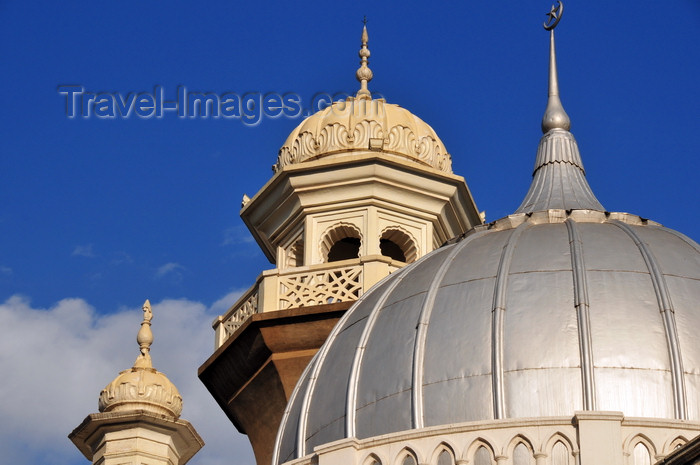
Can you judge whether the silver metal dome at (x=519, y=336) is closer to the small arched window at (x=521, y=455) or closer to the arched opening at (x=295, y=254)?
the small arched window at (x=521, y=455)

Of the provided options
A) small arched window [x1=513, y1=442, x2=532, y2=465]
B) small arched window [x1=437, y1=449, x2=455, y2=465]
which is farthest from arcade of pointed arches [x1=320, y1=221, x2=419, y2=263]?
small arched window [x1=513, y1=442, x2=532, y2=465]

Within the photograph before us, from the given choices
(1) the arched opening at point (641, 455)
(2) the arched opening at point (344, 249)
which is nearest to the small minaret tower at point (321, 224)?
(2) the arched opening at point (344, 249)

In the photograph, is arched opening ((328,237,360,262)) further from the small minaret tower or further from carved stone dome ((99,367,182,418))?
carved stone dome ((99,367,182,418))

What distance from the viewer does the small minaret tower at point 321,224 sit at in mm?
30312

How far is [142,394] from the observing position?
29406mm

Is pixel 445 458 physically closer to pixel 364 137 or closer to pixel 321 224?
pixel 321 224

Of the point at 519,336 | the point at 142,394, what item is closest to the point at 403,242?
the point at 142,394

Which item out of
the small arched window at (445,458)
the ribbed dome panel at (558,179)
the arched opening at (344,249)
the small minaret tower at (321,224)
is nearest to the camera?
the small arched window at (445,458)

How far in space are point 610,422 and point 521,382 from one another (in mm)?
1129

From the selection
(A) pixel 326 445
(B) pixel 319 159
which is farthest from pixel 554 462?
(B) pixel 319 159

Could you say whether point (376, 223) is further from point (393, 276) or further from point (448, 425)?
point (448, 425)

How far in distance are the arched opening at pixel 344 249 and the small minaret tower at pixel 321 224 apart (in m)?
0.47

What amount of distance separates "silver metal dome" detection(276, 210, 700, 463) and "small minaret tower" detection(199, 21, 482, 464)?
18.2 ft

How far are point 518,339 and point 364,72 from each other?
12.3 meters
